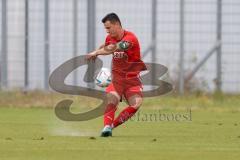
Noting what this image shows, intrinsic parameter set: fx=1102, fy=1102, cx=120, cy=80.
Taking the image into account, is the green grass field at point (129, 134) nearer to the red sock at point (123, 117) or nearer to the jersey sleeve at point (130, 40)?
the red sock at point (123, 117)

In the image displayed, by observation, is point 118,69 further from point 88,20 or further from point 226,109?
point 88,20

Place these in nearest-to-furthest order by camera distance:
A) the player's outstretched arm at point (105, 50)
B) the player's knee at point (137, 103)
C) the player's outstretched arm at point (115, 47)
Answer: the player's outstretched arm at point (105, 50) < the player's outstretched arm at point (115, 47) < the player's knee at point (137, 103)

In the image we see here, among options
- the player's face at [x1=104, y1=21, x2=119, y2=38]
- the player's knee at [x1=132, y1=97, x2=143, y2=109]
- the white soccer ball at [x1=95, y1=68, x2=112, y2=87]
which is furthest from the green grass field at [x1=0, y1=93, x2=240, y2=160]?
the player's face at [x1=104, y1=21, x2=119, y2=38]

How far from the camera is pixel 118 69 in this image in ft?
56.9

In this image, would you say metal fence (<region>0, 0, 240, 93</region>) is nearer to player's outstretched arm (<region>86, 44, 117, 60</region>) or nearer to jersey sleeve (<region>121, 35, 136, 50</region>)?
jersey sleeve (<region>121, 35, 136, 50</region>)

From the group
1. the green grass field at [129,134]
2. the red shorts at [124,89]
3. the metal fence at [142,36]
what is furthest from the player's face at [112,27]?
the metal fence at [142,36]

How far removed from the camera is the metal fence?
31.5m

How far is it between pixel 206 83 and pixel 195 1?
2.37 metres

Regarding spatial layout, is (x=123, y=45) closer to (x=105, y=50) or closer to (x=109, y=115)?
(x=105, y=50)

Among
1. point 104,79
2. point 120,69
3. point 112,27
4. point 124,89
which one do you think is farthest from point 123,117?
point 112,27

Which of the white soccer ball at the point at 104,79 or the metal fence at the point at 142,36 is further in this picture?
the metal fence at the point at 142,36

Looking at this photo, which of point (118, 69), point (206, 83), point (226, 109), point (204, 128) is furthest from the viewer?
point (206, 83)

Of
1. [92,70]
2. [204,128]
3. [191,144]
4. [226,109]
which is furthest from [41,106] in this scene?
[191,144]

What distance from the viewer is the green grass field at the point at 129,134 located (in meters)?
13.4
